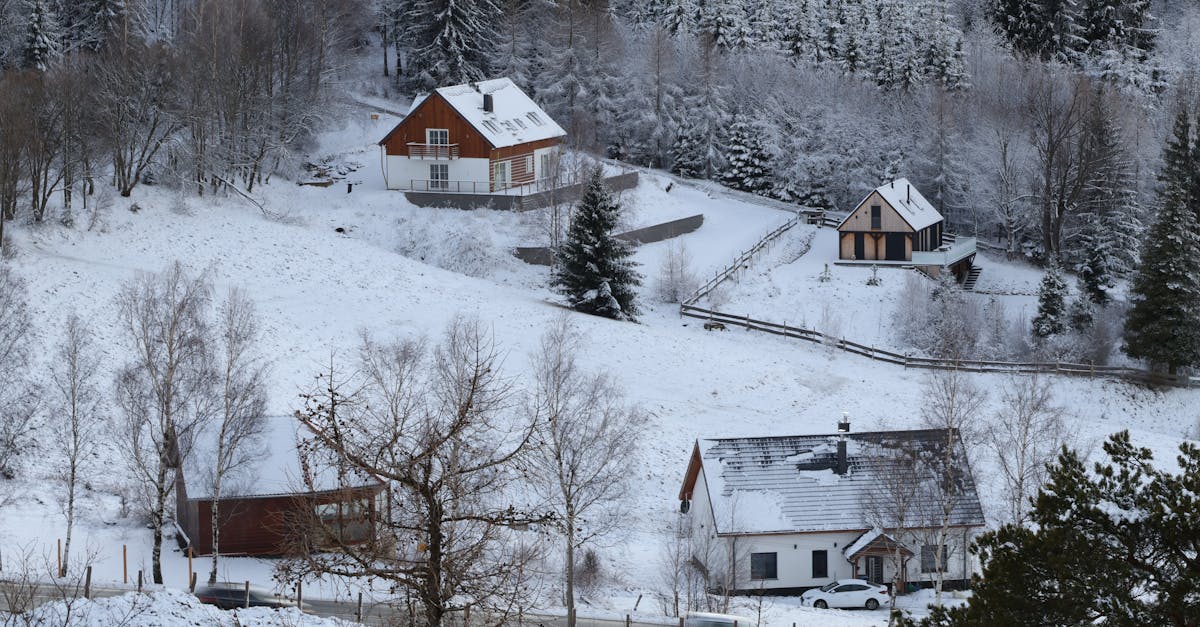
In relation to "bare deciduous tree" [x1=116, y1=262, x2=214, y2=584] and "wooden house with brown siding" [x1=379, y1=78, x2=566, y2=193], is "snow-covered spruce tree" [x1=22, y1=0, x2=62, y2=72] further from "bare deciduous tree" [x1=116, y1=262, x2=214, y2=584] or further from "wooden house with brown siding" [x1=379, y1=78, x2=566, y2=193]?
"bare deciduous tree" [x1=116, y1=262, x2=214, y2=584]

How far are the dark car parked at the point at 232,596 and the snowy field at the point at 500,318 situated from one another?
3282mm

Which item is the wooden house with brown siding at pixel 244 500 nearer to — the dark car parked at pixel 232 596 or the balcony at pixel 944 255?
the dark car parked at pixel 232 596

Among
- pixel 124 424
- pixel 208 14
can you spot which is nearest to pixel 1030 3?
pixel 208 14

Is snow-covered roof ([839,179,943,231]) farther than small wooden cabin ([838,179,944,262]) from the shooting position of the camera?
Yes

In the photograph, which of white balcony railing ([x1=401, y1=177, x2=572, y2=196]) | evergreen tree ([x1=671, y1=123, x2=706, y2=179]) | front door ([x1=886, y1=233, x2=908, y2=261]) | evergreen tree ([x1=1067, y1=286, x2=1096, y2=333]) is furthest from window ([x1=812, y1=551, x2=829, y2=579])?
evergreen tree ([x1=671, y1=123, x2=706, y2=179])

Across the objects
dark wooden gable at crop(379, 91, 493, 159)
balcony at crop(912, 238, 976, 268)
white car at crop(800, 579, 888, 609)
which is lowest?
white car at crop(800, 579, 888, 609)

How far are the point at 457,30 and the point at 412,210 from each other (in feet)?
51.4

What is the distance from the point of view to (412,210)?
63750 mm

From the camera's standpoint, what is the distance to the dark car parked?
28.4 meters

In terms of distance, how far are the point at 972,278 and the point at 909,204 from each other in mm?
4376

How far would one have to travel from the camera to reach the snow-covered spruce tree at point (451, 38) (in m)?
75.6

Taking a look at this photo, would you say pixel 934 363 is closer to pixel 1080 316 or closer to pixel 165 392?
pixel 1080 316

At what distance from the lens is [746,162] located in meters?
75.3

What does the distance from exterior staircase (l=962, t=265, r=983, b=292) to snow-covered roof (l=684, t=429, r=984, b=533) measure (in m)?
27.8
